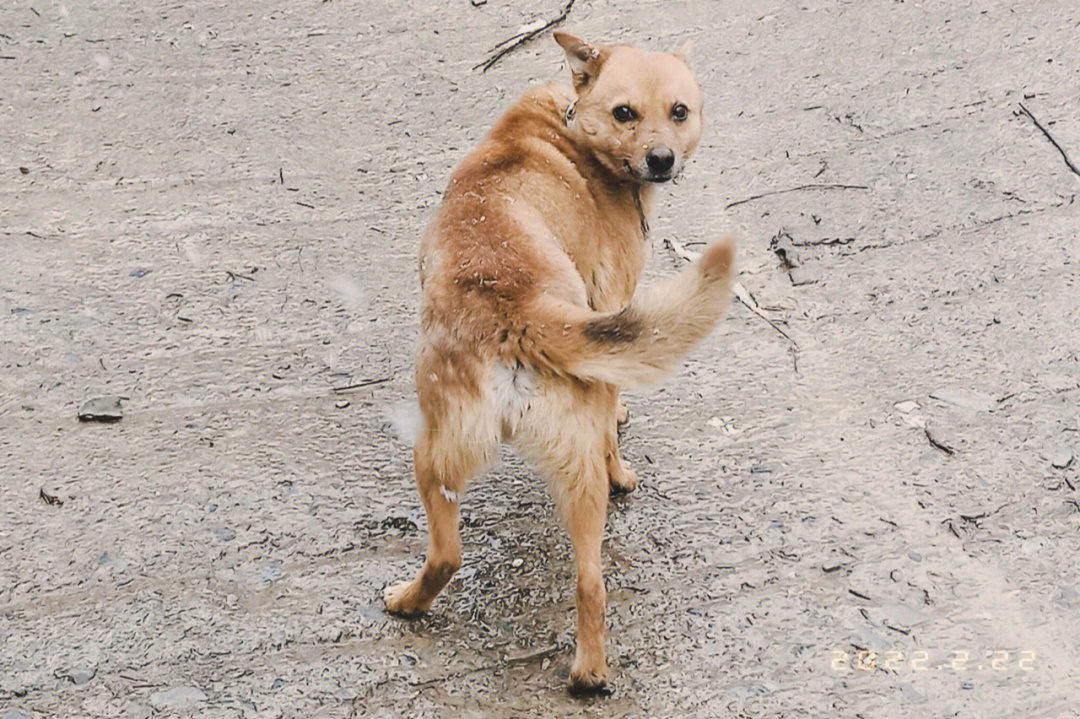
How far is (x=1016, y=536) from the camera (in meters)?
3.22

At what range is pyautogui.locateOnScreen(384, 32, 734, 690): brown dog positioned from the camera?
251cm

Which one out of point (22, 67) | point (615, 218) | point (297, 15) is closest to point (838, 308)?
point (615, 218)

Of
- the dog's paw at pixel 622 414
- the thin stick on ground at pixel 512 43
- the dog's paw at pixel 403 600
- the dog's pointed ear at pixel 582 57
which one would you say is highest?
the dog's pointed ear at pixel 582 57

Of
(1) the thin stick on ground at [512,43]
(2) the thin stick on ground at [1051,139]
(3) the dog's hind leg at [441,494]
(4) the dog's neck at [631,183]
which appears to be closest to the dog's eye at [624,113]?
(4) the dog's neck at [631,183]

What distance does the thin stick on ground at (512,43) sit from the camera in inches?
211

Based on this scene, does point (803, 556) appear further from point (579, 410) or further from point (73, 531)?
point (73, 531)

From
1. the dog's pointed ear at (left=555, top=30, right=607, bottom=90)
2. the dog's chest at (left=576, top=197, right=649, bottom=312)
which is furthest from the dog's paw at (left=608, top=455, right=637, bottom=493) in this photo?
the dog's pointed ear at (left=555, top=30, right=607, bottom=90)

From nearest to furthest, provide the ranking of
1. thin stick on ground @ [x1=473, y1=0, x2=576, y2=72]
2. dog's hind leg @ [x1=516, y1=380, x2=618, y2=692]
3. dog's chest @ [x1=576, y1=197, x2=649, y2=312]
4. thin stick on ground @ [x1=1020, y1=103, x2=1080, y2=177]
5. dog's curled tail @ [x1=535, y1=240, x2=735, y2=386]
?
dog's curled tail @ [x1=535, y1=240, x2=735, y2=386]
dog's hind leg @ [x1=516, y1=380, x2=618, y2=692]
dog's chest @ [x1=576, y1=197, x2=649, y2=312]
thin stick on ground @ [x1=1020, y1=103, x2=1080, y2=177]
thin stick on ground @ [x1=473, y1=0, x2=576, y2=72]

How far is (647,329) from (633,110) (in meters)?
1.17

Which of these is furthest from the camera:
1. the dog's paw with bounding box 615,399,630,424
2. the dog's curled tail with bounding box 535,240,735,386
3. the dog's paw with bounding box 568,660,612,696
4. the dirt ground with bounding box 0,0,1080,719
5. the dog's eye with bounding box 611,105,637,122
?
the dog's paw with bounding box 615,399,630,424

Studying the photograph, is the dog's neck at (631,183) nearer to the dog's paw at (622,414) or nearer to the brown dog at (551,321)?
the brown dog at (551,321)

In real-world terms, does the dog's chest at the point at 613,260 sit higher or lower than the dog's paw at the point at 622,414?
higher

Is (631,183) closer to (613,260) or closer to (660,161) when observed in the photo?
(660,161)

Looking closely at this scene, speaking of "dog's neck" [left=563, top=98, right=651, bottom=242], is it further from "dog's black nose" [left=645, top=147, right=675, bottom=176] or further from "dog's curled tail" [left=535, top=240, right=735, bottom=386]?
"dog's curled tail" [left=535, top=240, right=735, bottom=386]
